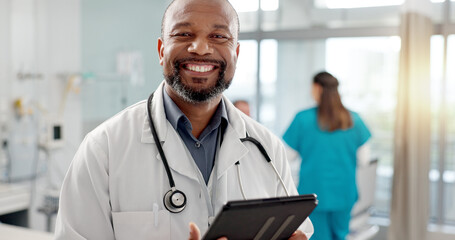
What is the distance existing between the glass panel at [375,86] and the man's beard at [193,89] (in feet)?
10.3

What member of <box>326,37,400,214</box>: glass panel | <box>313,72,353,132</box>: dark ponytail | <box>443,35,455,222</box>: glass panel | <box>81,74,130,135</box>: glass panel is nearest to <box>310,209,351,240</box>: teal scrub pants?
<box>313,72,353,132</box>: dark ponytail

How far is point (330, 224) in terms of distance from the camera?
2961 mm

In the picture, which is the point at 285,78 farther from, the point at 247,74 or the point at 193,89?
the point at 193,89

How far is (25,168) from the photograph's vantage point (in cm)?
343

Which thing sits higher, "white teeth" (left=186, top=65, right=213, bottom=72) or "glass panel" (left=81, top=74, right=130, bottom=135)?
"white teeth" (left=186, top=65, right=213, bottom=72)

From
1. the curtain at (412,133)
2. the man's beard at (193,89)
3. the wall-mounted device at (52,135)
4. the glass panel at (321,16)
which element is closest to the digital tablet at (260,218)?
the man's beard at (193,89)

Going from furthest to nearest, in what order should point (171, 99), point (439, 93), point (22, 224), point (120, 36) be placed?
1. point (120, 36)
2. point (439, 93)
3. point (22, 224)
4. point (171, 99)

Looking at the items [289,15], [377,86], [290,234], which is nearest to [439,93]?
[377,86]

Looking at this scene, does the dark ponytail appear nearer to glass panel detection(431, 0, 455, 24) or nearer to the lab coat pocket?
glass panel detection(431, 0, 455, 24)

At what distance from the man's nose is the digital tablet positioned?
37 cm

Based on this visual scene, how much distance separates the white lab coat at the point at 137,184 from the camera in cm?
110

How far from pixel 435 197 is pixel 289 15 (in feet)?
6.28

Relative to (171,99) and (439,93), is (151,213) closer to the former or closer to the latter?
(171,99)

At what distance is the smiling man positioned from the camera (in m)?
1.12
